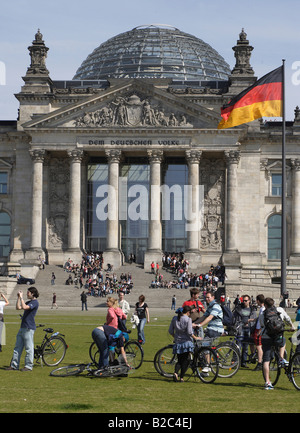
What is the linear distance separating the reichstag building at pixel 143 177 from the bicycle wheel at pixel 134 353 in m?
57.6

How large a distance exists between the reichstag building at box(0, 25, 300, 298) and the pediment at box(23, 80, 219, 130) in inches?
4.2

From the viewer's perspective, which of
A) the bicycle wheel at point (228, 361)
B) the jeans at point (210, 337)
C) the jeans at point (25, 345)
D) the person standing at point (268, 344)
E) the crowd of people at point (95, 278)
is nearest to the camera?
the person standing at point (268, 344)

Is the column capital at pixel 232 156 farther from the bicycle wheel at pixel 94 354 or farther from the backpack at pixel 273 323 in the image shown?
the backpack at pixel 273 323

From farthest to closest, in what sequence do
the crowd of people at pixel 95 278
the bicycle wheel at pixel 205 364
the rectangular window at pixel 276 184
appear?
the rectangular window at pixel 276 184
the crowd of people at pixel 95 278
the bicycle wheel at pixel 205 364

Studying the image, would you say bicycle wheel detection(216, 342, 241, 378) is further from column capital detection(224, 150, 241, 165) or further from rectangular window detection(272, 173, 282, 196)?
rectangular window detection(272, 173, 282, 196)

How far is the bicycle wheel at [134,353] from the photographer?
2516 centimetres

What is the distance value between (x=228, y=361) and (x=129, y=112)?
67659 mm

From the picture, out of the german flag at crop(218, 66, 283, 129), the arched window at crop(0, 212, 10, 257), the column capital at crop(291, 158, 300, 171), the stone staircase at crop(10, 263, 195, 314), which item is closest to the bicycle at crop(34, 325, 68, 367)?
the german flag at crop(218, 66, 283, 129)

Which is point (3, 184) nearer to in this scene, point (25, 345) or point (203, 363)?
point (25, 345)

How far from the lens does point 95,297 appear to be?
73.2 m

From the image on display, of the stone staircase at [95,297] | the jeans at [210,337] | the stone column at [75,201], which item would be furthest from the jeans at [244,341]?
the stone column at [75,201]

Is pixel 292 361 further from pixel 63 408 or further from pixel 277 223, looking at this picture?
pixel 277 223

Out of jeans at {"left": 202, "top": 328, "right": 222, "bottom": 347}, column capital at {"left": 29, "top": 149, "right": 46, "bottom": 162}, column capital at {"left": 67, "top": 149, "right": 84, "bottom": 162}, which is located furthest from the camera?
column capital at {"left": 29, "top": 149, "right": 46, "bottom": 162}

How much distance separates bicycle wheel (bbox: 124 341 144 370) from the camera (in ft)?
82.5
